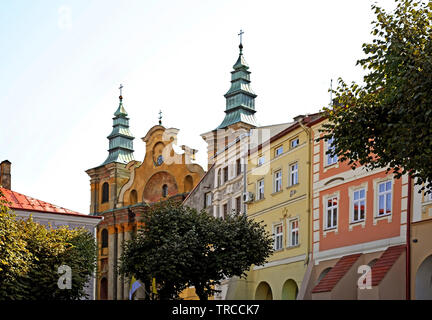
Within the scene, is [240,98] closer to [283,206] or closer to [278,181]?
[278,181]

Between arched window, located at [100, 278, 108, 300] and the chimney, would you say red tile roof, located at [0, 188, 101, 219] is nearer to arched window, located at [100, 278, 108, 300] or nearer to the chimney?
the chimney

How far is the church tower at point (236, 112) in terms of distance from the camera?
66750 millimetres

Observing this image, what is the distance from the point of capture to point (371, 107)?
2339cm

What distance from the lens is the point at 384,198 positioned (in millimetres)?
32438

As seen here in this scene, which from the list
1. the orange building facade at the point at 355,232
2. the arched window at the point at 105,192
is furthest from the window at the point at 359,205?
the arched window at the point at 105,192

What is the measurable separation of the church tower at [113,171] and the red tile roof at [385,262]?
50.1 meters

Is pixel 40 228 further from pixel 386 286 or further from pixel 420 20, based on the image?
pixel 420 20

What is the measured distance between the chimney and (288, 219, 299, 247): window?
30.0m

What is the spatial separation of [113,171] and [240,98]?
1900cm

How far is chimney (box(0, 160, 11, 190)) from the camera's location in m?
62.6

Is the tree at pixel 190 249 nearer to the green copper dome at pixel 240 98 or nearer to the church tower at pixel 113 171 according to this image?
the green copper dome at pixel 240 98

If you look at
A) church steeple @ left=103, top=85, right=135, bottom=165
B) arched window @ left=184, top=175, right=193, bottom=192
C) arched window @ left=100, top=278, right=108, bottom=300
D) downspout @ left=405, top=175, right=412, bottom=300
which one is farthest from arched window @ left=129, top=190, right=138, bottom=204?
downspout @ left=405, top=175, right=412, bottom=300
